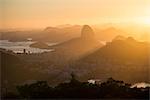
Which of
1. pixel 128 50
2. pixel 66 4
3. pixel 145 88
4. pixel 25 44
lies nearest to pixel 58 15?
pixel 66 4

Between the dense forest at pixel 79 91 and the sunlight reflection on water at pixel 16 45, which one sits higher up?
the sunlight reflection on water at pixel 16 45

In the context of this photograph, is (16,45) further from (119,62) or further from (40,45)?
(119,62)

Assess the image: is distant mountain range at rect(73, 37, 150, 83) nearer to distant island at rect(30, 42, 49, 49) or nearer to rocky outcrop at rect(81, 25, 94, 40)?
rocky outcrop at rect(81, 25, 94, 40)

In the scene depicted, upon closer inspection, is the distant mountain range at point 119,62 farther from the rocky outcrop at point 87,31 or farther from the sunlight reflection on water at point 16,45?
the sunlight reflection on water at point 16,45

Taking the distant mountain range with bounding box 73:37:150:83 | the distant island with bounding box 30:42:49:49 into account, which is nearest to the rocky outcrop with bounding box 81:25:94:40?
the distant mountain range with bounding box 73:37:150:83

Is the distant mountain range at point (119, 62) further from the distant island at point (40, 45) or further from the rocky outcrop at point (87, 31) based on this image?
the distant island at point (40, 45)

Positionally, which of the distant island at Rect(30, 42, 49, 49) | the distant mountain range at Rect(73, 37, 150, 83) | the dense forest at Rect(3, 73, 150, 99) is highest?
the distant island at Rect(30, 42, 49, 49)

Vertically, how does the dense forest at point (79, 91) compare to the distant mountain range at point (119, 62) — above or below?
below

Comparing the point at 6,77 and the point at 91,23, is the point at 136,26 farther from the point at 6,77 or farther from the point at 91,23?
the point at 6,77

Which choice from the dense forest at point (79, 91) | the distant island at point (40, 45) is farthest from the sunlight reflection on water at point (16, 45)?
the dense forest at point (79, 91)

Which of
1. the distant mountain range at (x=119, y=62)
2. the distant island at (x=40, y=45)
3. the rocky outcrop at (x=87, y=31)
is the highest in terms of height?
the rocky outcrop at (x=87, y=31)

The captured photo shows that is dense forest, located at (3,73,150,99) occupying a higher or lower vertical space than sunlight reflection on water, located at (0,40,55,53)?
lower

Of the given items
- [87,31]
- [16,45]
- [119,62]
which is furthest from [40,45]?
[119,62]
